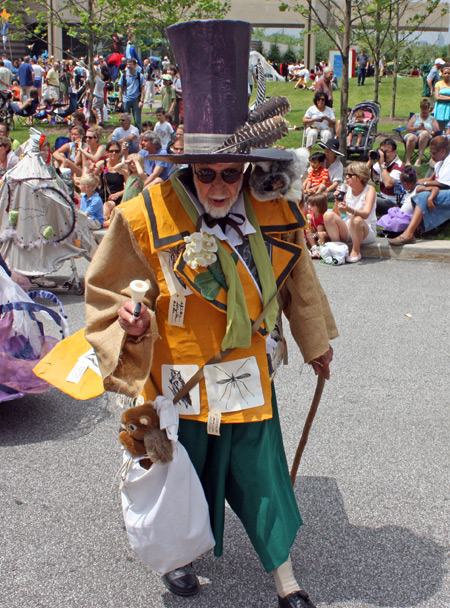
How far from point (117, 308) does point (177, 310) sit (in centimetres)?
22

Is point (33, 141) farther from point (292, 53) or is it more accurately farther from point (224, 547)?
point (292, 53)

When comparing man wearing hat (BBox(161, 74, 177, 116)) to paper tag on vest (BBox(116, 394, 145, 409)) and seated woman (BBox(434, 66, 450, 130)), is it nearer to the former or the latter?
seated woman (BBox(434, 66, 450, 130))

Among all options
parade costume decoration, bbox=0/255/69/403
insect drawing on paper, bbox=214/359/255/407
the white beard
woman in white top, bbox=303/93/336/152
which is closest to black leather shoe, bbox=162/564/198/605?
insect drawing on paper, bbox=214/359/255/407

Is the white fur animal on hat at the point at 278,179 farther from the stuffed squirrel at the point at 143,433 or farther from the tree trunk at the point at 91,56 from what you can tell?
the tree trunk at the point at 91,56

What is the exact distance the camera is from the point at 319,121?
13555 millimetres

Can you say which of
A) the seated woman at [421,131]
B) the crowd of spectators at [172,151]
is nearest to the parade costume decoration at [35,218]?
the crowd of spectators at [172,151]

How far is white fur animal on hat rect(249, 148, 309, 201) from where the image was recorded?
2785 millimetres

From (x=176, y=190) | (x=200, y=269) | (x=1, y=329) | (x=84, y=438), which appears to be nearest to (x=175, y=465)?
(x=200, y=269)

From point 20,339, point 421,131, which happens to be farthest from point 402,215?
point 20,339

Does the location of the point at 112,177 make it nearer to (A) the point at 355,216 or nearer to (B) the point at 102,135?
(A) the point at 355,216

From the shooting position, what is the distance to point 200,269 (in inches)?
107

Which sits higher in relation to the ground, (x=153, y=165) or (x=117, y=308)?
(x=117, y=308)

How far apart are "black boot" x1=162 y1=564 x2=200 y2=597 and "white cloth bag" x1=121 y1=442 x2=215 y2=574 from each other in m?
0.16

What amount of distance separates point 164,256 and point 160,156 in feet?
1.26
